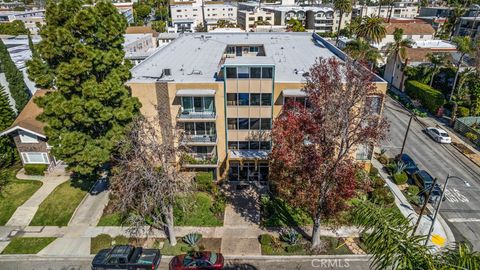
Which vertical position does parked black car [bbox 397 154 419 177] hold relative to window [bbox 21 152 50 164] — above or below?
below

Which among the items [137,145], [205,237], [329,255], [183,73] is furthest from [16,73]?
[329,255]

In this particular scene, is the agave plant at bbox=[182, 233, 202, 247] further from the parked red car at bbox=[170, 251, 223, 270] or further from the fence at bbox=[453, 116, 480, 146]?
the fence at bbox=[453, 116, 480, 146]

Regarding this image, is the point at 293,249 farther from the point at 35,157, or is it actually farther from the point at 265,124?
the point at 35,157

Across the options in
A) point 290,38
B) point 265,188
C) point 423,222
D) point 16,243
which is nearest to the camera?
point 16,243

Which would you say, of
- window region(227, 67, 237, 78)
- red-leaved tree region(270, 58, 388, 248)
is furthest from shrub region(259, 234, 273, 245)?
window region(227, 67, 237, 78)

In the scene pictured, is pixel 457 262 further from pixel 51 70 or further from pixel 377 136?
pixel 51 70

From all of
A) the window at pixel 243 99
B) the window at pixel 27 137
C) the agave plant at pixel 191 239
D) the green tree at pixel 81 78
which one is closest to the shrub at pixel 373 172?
the window at pixel 243 99
